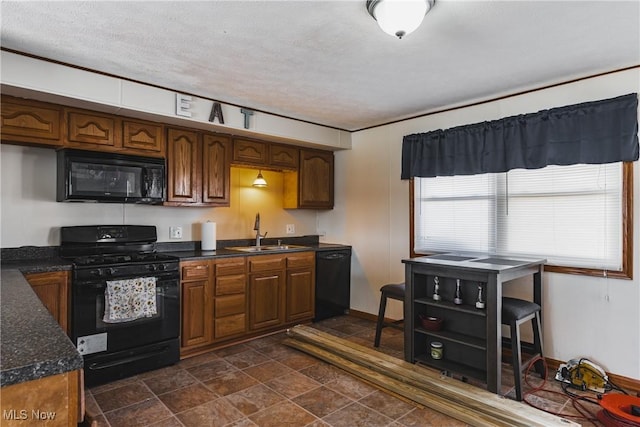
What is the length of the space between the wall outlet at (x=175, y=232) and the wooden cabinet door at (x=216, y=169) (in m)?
0.44

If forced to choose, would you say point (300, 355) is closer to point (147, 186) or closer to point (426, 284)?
point (426, 284)

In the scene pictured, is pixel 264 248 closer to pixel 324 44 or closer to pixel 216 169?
pixel 216 169

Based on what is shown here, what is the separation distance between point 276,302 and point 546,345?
2.54 metres

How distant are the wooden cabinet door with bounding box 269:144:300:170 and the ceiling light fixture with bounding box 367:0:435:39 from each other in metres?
2.52

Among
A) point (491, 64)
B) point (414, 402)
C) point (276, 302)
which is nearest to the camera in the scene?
point (414, 402)

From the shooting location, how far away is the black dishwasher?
14.7ft

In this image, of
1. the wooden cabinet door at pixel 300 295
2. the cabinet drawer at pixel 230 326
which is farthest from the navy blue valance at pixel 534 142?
the cabinet drawer at pixel 230 326

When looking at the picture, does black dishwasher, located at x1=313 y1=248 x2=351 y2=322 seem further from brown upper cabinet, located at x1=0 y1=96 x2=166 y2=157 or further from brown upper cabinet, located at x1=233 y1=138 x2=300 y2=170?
brown upper cabinet, located at x1=0 y1=96 x2=166 y2=157

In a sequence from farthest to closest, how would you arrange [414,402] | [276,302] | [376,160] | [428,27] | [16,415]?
1. [376,160]
2. [276,302]
3. [414,402]
4. [428,27]
5. [16,415]

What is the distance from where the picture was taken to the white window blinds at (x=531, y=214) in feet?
9.49

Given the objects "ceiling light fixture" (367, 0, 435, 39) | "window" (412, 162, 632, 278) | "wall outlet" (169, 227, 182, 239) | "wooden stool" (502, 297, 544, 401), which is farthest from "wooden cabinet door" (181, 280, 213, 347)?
"ceiling light fixture" (367, 0, 435, 39)

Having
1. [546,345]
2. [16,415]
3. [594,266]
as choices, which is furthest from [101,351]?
[594,266]

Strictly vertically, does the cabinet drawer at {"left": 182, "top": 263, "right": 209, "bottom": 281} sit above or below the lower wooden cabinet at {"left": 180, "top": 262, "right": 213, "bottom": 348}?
above

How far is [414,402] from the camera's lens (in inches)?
101
